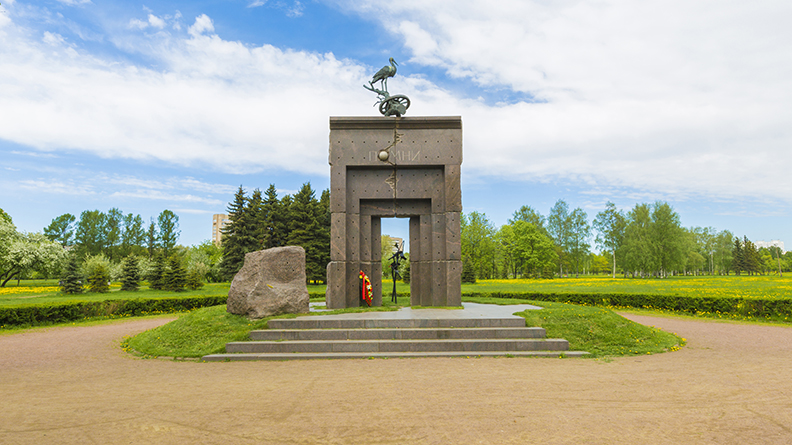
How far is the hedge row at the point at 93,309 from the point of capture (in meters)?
13.3

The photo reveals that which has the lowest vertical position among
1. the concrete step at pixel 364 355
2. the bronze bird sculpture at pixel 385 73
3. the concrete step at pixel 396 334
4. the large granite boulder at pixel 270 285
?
the concrete step at pixel 364 355

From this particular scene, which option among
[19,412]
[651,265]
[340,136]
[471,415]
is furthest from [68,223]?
[651,265]

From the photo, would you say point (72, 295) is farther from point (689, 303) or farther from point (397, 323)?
point (689, 303)

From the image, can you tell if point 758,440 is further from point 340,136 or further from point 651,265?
point 651,265

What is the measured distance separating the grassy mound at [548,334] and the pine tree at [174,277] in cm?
1851

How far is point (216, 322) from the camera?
998cm

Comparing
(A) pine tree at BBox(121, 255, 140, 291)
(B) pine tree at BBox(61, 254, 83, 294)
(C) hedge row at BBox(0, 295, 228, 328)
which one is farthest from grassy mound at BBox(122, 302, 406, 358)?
(A) pine tree at BBox(121, 255, 140, 291)

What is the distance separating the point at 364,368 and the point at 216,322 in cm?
461

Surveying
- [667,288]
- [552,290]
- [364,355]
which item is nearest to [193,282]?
[552,290]

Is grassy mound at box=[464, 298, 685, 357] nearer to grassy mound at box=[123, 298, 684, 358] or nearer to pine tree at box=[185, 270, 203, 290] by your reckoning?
grassy mound at box=[123, 298, 684, 358]

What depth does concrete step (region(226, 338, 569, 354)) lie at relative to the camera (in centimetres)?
880

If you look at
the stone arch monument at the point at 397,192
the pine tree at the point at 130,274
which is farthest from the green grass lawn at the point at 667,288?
the pine tree at the point at 130,274

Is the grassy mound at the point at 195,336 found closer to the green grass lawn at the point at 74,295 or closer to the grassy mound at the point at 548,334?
the grassy mound at the point at 548,334

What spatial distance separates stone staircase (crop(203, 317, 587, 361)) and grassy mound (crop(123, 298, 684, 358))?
397mm
